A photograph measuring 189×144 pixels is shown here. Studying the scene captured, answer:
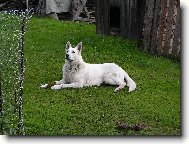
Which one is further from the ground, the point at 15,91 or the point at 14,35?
the point at 14,35

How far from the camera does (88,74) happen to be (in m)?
7.87

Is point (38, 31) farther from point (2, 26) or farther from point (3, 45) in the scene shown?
point (3, 45)

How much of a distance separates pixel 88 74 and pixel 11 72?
1.21 metres

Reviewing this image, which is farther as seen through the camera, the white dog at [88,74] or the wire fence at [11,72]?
the white dog at [88,74]

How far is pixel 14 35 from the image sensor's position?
7316mm

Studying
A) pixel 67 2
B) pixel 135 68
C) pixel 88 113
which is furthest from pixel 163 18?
pixel 67 2

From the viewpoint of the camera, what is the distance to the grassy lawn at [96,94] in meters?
6.38

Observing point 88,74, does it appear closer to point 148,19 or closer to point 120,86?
point 120,86

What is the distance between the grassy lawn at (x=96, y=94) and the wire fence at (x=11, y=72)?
0.51ft

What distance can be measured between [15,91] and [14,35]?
31.1 inches

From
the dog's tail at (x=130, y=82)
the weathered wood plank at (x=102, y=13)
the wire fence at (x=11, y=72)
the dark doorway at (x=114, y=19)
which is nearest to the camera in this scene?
the wire fence at (x=11, y=72)

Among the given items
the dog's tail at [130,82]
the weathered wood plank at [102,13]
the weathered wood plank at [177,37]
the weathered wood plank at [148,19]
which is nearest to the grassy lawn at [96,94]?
the dog's tail at [130,82]

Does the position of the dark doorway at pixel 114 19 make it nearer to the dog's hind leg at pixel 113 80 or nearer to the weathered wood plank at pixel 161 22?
the weathered wood plank at pixel 161 22

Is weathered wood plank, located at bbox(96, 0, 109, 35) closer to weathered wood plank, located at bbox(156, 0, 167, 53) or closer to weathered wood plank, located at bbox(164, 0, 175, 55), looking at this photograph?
weathered wood plank, located at bbox(156, 0, 167, 53)
